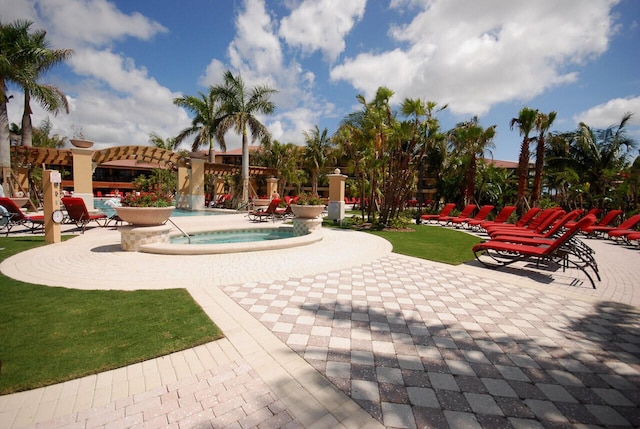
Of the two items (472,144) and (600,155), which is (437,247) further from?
(600,155)

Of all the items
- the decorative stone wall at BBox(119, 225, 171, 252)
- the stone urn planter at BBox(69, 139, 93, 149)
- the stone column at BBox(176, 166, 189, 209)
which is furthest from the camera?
the stone column at BBox(176, 166, 189, 209)


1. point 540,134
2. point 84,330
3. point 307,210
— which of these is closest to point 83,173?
point 307,210

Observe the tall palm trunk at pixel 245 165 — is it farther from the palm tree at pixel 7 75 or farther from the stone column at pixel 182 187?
the palm tree at pixel 7 75

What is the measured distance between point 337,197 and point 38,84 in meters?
19.1

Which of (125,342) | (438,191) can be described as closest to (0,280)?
(125,342)

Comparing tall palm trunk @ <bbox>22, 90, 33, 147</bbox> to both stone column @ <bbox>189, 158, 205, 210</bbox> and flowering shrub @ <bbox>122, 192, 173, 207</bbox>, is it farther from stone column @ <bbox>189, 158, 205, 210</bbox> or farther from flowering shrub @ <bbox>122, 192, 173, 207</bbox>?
flowering shrub @ <bbox>122, 192, 173, 207</bbox>

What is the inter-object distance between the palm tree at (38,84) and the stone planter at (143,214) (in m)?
15.6

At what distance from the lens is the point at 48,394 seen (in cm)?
235

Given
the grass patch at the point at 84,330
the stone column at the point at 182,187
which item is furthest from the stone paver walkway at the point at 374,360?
the stone column at the point at 182,187

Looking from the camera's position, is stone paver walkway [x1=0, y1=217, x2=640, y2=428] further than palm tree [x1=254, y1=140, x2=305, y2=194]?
No

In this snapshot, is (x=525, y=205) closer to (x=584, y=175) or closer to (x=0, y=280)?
(x=584, y=175)

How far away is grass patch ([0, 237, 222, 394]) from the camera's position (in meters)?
2.67

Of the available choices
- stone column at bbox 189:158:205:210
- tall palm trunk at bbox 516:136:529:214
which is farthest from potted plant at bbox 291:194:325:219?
tall palm trunk at bbox 516:136:529:214

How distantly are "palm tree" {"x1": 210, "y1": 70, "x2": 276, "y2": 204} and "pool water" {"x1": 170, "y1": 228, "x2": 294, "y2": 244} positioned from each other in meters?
10.6
